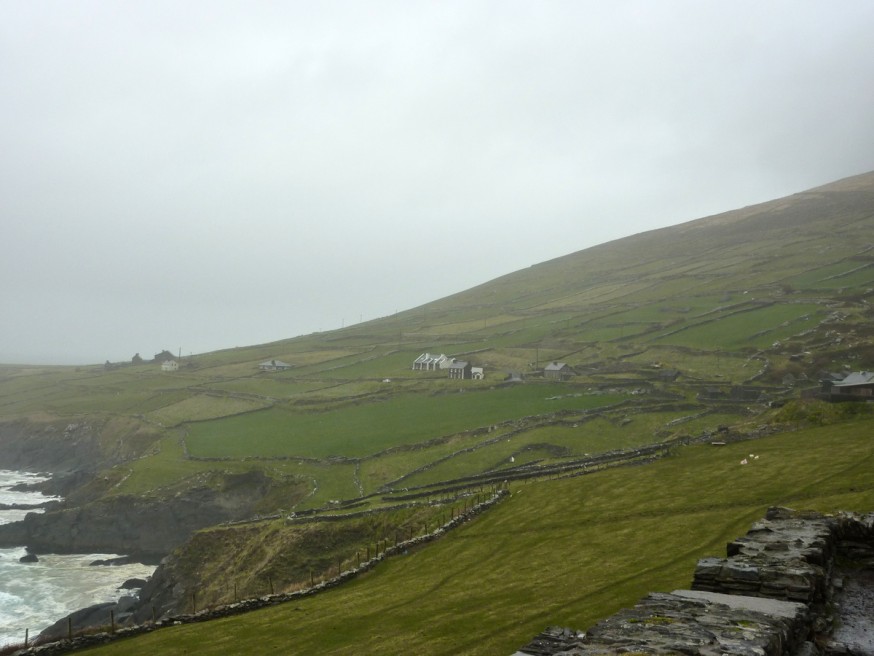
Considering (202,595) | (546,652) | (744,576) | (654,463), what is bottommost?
(202,595)

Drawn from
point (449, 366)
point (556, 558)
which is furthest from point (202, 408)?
point (556, 558)

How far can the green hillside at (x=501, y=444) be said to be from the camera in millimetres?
29469

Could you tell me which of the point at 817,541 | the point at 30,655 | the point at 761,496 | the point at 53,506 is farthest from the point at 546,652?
the point at 53,506

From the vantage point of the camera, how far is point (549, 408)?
298 ft

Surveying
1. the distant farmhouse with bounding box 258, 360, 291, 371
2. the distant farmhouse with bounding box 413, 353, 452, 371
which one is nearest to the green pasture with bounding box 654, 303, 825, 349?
the distant farmhouse with bounding box 413, 353, 452, 371

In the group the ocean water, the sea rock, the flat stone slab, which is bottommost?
the ocean water

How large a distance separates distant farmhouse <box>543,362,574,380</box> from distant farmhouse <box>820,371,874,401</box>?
146ft

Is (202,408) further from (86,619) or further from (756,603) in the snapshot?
(756,603)

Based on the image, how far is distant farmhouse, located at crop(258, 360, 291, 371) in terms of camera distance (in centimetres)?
15250

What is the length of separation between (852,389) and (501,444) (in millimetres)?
40476

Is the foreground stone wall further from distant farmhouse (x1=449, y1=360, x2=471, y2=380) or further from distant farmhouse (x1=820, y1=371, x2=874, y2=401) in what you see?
distant farmhouse (x1=449, y1=360, x2=471, y2=380)

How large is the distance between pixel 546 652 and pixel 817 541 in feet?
26.0

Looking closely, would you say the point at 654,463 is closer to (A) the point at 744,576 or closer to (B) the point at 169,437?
(A) the point at 744,576

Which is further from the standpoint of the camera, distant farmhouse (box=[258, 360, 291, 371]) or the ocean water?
distant farmhouse (box=[258, 360, 291, 371])
